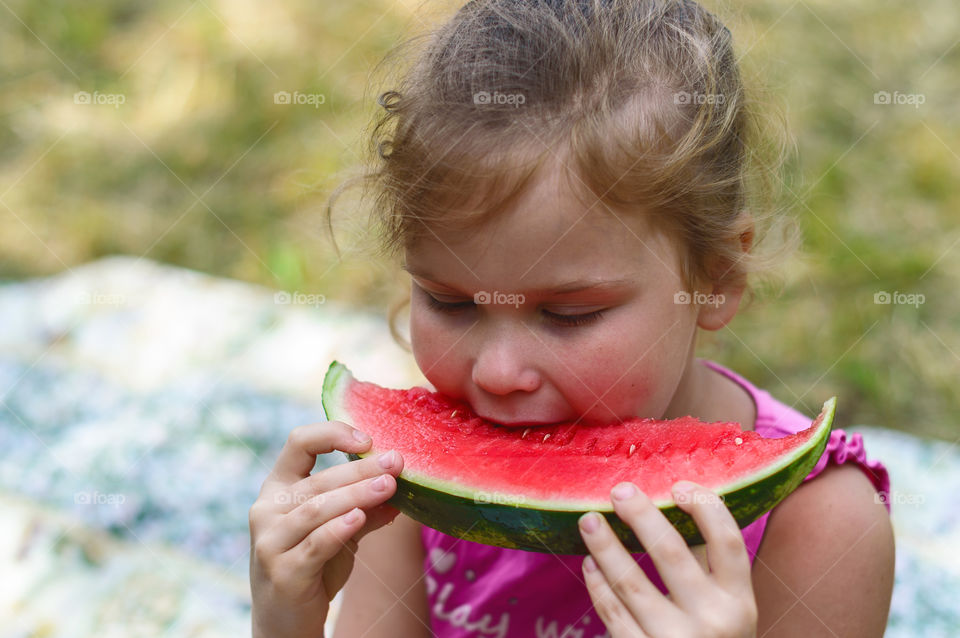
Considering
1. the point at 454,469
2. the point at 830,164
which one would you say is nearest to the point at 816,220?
the point at 830,164

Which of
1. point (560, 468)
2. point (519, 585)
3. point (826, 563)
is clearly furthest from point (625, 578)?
point (519, 585)

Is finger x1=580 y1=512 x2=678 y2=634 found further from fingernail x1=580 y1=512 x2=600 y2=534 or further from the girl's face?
the girl's face

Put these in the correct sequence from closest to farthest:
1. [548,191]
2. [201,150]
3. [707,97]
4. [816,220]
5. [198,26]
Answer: [548,191], [707,97], [816,220], [201,150], [198,26]

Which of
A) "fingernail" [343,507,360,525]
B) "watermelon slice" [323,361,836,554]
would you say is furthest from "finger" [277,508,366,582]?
"watermelon slice" [323,361,836,554]

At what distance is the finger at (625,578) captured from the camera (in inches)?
55.4

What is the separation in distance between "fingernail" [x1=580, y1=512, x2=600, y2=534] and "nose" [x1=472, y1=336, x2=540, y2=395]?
0.97 ft

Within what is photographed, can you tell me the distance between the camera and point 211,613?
271 centimetres

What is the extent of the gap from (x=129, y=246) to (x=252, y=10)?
1862mm

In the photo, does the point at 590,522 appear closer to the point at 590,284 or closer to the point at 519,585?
the point at 590,284

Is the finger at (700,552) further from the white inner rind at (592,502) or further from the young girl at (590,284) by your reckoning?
the white inner rind at (592,502)

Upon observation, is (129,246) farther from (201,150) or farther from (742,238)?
(742,238)

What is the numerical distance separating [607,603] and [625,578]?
0.24 feet

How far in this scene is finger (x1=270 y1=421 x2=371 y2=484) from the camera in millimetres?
1720

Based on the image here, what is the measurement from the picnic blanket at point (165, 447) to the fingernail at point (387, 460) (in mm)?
1254
